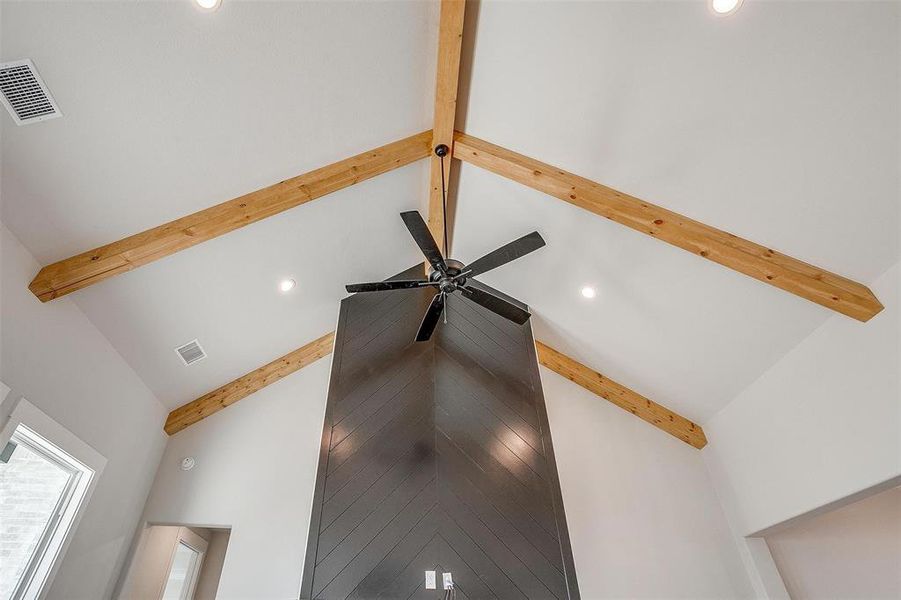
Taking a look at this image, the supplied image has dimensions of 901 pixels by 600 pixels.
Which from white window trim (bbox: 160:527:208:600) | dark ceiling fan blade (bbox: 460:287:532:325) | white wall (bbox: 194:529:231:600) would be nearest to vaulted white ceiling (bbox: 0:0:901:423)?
dark ceiling fan blade (bbox: 460:287:532:325)

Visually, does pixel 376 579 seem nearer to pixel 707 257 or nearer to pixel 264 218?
pixel 264 218

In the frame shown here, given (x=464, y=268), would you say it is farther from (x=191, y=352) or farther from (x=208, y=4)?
(x=191, y=352)

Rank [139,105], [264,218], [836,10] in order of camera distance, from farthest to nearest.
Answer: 1. [264,218]
2. [139,105]
3. [836,10]

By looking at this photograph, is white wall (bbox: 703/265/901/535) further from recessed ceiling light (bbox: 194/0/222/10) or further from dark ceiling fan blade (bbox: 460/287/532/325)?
recessed ceiling light (bbox: 194/0/222/10)

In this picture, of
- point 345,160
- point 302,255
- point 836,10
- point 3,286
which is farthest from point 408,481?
point 836,10

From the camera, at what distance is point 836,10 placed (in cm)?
202

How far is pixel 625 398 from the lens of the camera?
4.89 metres

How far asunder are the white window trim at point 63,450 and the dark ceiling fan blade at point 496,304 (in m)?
2.76

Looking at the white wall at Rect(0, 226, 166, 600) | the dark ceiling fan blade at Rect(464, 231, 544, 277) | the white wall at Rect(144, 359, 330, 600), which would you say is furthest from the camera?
the white wall at Rect(144, 359, 330, 600)

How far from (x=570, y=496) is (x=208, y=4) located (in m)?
4.68

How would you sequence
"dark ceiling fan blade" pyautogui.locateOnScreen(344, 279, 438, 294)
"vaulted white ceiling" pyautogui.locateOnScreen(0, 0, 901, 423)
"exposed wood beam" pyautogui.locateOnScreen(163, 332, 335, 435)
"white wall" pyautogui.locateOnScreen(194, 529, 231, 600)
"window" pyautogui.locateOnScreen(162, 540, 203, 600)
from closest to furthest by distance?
"vaulted white ceiling" pyautogui.locateOnScreen(0, 0, 901, 423), "dark ceiling fan blade" pyautogui.locateOnScreen(344, 279, 438, 294), "exposed wood beam" pyautogui.locateOnScreen(163, 332, 335, 435), "window" pyautogui.locateOnScreen(162, 540, 203, 600), "white wall" pyautogui.locateOnScreen(194, 529, 231, 600)

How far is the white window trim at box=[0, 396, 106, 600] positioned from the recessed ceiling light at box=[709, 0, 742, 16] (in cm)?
432

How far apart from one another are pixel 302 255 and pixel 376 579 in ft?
8.45

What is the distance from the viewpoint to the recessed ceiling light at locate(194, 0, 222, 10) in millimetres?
2224
